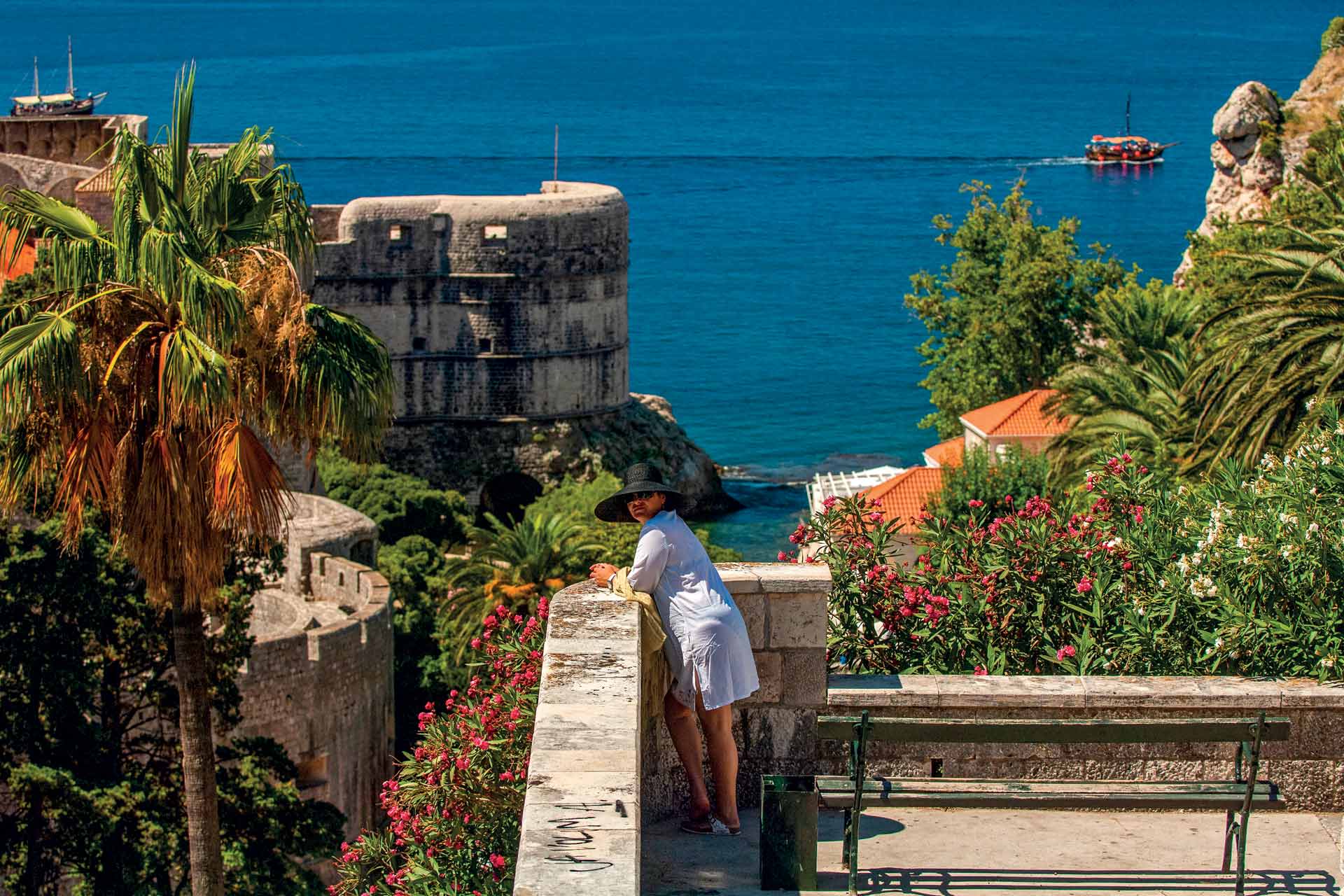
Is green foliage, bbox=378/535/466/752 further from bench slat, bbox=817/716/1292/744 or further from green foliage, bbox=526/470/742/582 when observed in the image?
bench slat, bbox=817/716/1292/744

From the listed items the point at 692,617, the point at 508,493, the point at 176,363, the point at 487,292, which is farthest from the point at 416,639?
the point at 692,617

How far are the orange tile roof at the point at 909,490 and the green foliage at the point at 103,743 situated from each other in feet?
70.2

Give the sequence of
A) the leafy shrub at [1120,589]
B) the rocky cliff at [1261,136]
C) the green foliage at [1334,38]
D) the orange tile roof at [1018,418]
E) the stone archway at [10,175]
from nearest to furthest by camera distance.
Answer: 1. the leafy shrub at [1120,589]
2. the stone archway at [10,175]
3. the rocky cliff at [1261,136]
4. the orange tile roof at [1018,418]
5. the green foliage at [1334,38]

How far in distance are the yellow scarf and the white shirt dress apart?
0.04m

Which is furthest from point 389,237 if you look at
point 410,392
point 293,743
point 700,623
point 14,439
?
point 700,623

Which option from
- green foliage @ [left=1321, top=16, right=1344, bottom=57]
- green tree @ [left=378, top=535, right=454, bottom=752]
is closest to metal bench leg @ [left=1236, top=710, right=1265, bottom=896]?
green tree @ [left=378, top=535, right=454, bottom=752]

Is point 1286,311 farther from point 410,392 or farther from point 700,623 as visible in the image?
point 410,392

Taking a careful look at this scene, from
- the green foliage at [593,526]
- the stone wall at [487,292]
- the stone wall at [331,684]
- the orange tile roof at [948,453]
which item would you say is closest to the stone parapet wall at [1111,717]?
the stone wall at [331,684]

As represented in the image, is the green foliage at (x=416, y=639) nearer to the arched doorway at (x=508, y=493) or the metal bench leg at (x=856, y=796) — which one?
the arched doorway at (x=508, y=493)

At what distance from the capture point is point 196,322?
1067 centimetres

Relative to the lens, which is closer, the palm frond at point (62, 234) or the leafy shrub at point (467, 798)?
the leafy shrub at point (467, 798)

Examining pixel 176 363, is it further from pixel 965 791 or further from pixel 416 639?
pixel 416 639

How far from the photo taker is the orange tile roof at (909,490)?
3899 centimetres

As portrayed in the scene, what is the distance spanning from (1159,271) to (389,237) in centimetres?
4757
